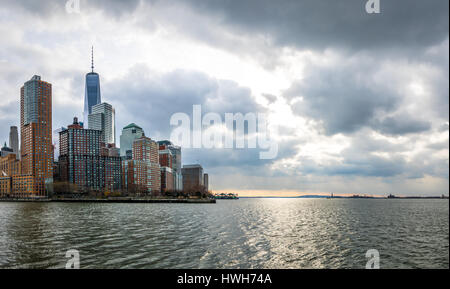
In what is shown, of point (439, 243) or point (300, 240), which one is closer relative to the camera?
point (300, 240)

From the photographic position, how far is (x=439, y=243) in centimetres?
4216
